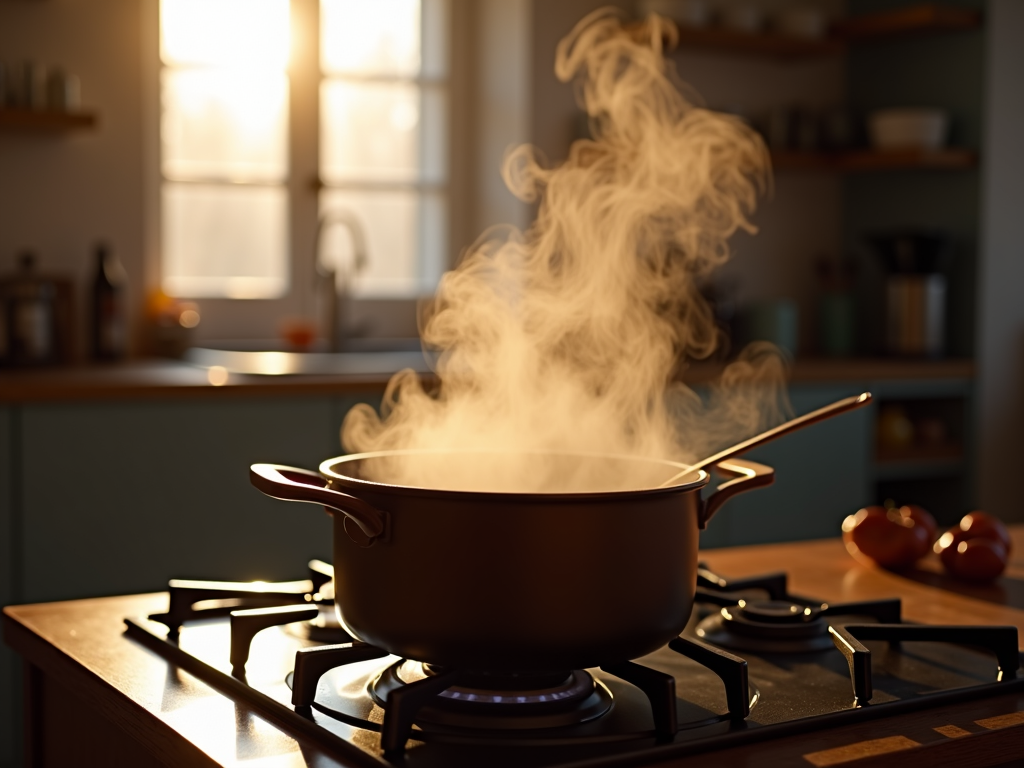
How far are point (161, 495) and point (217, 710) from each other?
6.18 ft

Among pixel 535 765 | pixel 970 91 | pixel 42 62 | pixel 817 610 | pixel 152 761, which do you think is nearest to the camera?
pixel 535 765

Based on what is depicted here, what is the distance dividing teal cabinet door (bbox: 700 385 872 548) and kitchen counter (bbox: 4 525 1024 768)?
2.01 metres

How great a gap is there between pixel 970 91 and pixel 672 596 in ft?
11.4

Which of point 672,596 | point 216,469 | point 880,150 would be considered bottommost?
point 216,469

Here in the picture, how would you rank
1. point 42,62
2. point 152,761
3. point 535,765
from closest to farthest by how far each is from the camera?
point 535,765
point 152,761
point 42,62

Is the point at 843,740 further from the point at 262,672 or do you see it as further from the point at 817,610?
the point at 262,672

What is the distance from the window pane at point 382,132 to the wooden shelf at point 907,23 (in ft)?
4.26

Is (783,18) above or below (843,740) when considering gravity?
above

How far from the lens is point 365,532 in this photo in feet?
2.36

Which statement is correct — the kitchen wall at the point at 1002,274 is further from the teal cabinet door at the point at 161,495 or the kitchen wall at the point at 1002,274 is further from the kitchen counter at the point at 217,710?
the kitchen counter at the point at 217,710

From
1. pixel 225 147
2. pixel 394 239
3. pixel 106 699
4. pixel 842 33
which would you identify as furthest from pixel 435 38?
pixel 106 699

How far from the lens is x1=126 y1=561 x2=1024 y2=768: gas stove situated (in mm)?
688

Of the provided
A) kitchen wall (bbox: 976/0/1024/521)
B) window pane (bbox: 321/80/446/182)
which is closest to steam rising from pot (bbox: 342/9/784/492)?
window pane (bbox: 321/80/446/182)

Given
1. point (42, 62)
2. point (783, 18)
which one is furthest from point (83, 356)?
point (783, 18)
